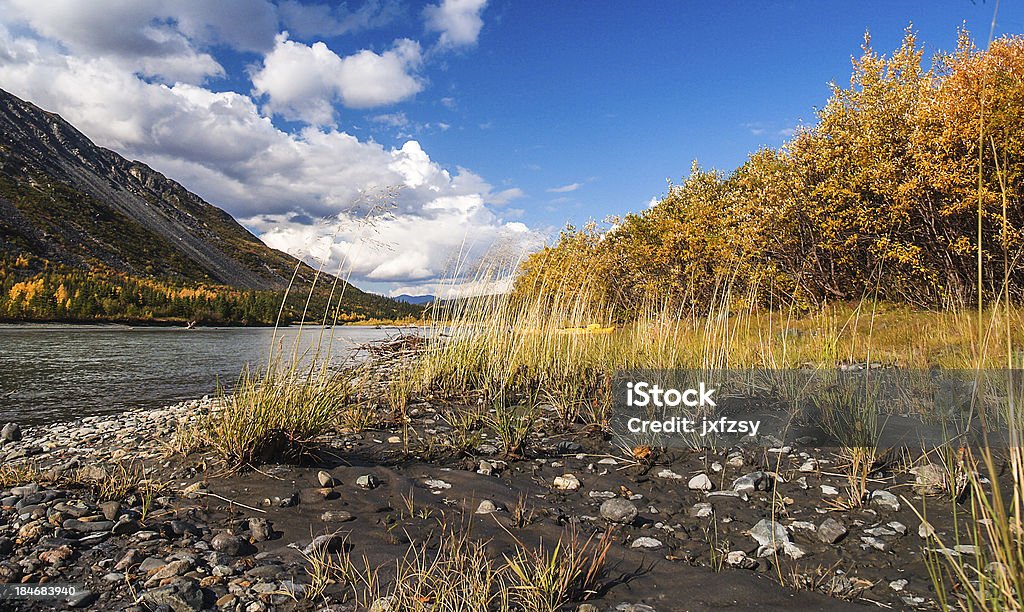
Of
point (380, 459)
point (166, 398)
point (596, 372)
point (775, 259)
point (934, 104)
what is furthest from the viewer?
point (775, 259)

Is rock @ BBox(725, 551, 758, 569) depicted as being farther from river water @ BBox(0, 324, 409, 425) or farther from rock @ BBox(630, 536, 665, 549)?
river water @ BBox(0, 324, 409, 425)

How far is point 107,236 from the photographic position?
60.4 metres

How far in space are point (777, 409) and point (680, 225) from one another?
14508mm

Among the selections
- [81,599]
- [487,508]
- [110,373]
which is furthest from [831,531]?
[110,373]

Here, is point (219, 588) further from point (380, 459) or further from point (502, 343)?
point (502, 343)

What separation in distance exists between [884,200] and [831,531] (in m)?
13.1

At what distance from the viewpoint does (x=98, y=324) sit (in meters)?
24.5

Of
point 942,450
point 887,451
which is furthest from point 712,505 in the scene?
point 942,450

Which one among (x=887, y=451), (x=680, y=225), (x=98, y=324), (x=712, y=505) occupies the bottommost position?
(x=98, y=324)

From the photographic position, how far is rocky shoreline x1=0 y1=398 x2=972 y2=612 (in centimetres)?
202

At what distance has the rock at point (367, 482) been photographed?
320cm

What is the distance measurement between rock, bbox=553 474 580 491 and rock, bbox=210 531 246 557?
1.65 m

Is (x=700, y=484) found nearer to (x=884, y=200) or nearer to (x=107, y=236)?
(x=884, y=200)

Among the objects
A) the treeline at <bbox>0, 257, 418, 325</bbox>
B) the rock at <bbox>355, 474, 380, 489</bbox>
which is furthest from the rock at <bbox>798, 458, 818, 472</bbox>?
the treeline at <bbox>0, 257, 418, 325</bbox>
